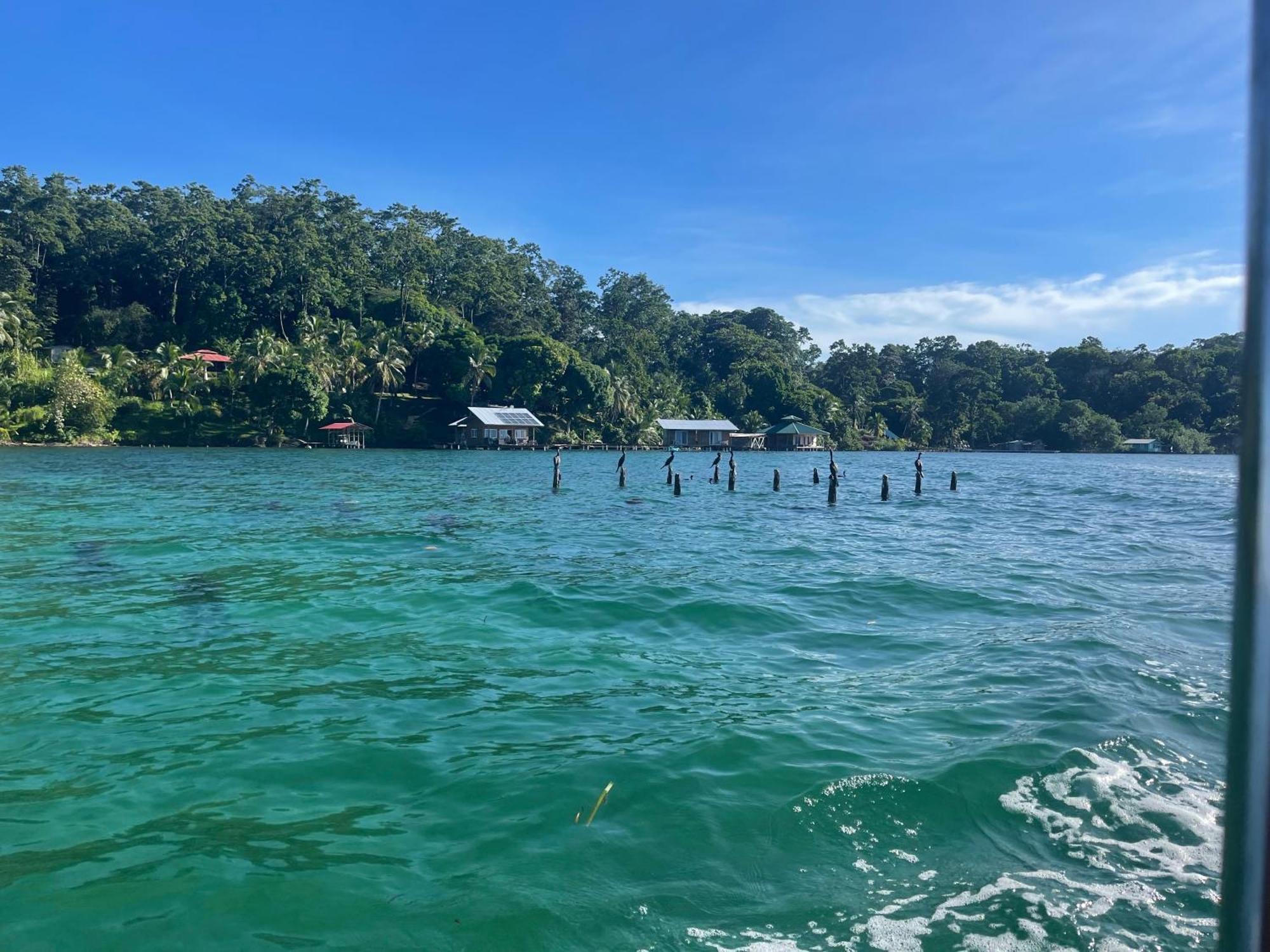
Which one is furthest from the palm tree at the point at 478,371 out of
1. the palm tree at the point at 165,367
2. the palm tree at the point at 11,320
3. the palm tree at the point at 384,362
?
the palm tree at the point at 11,320

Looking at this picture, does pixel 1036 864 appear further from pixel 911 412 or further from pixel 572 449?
pixel 911 412

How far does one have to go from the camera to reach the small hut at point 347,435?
78.2m

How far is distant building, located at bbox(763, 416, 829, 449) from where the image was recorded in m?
106

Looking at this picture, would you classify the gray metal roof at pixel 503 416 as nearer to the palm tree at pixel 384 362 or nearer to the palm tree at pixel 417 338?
the palm tree at pixel 384 362

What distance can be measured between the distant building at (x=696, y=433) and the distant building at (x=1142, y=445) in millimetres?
54568

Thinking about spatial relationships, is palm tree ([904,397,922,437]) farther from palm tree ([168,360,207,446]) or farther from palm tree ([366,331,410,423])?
palm tree ([168,360,207,446])

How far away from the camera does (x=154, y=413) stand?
234 feet

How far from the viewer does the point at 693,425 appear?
10375cm

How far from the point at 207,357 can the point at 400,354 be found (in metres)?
17.8

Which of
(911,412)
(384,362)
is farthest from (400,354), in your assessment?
(911,412)

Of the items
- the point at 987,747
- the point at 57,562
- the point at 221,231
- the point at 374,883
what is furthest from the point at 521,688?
the point at 221,231

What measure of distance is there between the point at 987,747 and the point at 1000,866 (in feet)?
6.49

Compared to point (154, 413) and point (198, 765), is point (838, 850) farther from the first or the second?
point (154, 413)

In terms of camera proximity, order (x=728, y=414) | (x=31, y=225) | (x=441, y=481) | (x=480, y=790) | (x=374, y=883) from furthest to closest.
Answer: (x=728, y=414), (x=31, y=225), (x=441, y=481), (x=480, y=790), (x=374, y=883)
